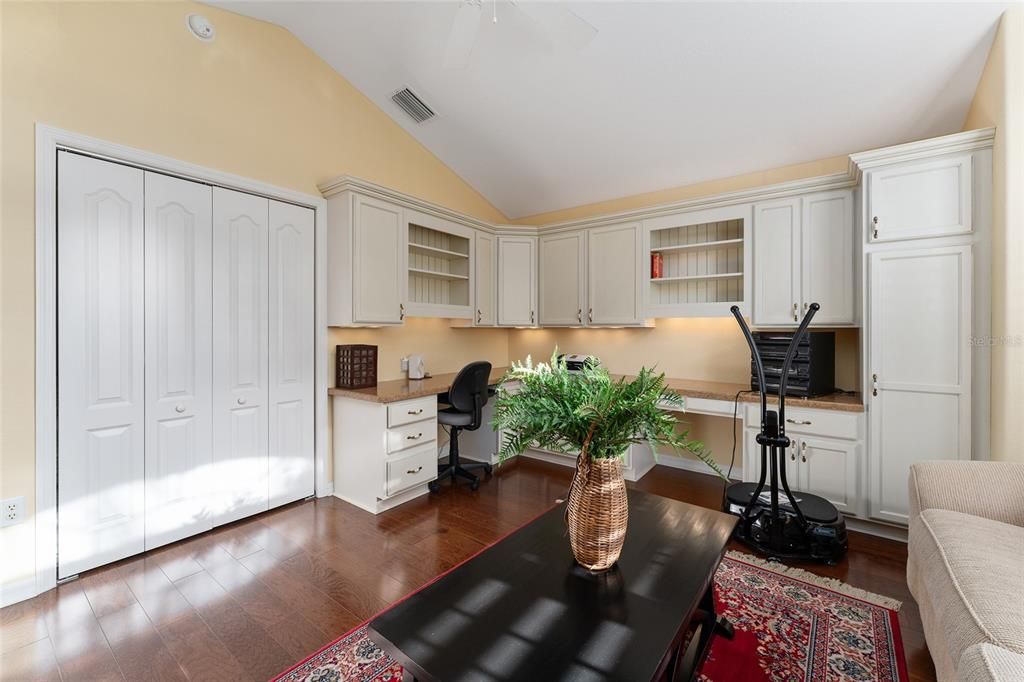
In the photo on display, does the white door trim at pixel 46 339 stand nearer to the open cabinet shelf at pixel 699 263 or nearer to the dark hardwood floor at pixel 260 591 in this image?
the dark hardwood floor at pixel 260 591

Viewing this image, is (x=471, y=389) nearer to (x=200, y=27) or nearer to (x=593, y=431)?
(x=593, y=431)

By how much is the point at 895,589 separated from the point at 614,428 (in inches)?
79.8

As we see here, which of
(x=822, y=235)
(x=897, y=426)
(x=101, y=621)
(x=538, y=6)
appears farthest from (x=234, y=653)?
(x=822, y=235)

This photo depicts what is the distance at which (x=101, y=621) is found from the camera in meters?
1.88

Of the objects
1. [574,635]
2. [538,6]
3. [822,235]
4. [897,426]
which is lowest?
[574,635]

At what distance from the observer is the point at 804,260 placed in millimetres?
3131

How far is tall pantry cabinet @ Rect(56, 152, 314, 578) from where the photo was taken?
221cm

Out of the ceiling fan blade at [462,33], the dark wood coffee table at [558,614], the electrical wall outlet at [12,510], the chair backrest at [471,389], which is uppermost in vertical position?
the ceiling fan blade at [462,33]

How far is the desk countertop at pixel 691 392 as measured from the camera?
2809mm

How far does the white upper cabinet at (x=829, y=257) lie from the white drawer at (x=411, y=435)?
2906 mm

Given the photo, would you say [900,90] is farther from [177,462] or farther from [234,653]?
[177,462]

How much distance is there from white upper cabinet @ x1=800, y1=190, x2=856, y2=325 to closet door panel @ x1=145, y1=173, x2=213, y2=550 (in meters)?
4.07

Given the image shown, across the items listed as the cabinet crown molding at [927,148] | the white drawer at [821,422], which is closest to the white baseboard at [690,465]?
the white drawer at [821,422]

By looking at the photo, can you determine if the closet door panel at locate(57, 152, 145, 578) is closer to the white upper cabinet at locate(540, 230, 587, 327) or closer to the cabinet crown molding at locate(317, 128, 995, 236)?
the cabinet crown molding at locate(317, 128, 995, 236)
